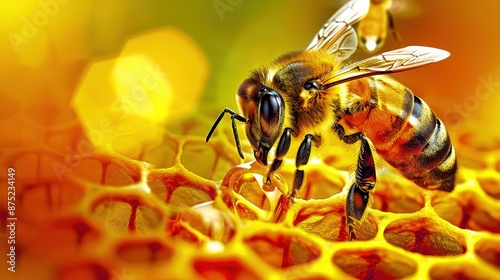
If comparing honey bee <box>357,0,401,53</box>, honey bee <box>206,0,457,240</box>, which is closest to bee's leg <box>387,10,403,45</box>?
honey bee <box>357,0,401,53</box>

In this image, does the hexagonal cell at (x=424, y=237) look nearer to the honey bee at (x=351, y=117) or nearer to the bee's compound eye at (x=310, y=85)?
the honey bee at (x=351, y=117)

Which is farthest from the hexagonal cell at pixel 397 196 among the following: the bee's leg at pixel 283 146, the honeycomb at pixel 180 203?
the bee's leg at pixel 283 146

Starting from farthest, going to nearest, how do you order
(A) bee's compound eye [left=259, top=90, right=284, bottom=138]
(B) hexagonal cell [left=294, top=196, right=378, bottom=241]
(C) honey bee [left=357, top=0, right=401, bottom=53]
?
(C) honey bee [left=357, top=0, right=401, bottom=53], (B) hexagonal cell [left=294, top=196, right=378, bottom=241], (A) bee's compound eye [left=259, top=90, right=284, bottom=138]

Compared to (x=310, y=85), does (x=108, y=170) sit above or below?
below

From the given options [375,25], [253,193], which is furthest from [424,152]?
[375,25]

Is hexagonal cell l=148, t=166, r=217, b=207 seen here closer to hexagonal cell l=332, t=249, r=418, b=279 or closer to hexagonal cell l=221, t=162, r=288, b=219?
hexagonal cell l=221, t=162, r=288, b=219

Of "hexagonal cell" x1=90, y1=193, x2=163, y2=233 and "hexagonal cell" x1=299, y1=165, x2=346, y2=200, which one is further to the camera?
"hexagonal cell" x1=299, y1=165, x2=346, y2=200

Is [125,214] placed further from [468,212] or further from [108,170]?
[468,212]
